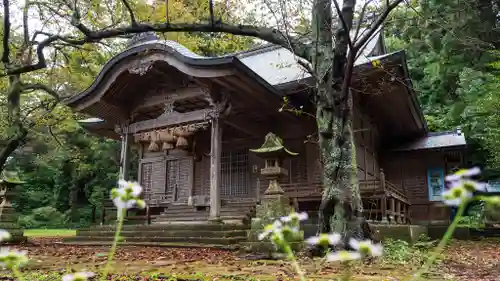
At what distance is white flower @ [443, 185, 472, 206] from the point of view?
3.39 feet

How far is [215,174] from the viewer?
10.4 meters

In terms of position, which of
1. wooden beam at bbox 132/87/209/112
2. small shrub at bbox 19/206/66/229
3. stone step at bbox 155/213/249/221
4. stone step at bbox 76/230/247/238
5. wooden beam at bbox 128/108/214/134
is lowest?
small shrub at bbox 19/206/66/229

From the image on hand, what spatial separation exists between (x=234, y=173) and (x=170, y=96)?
3446 millimetres

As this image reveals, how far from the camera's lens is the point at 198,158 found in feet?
46.7

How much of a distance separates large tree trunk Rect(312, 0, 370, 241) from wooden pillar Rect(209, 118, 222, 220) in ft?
13.4

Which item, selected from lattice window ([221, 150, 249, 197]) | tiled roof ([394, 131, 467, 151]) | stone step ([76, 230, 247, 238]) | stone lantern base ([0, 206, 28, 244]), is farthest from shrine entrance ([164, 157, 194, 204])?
tiled roof ([394, 131, 467, 151])

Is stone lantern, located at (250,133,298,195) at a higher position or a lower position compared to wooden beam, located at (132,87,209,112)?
lower

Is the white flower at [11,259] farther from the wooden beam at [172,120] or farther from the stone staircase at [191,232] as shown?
the wooden beam at [172,120]

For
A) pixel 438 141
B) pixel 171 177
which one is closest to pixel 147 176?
pixel 171 177

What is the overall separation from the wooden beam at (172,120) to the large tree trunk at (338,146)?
4.58m

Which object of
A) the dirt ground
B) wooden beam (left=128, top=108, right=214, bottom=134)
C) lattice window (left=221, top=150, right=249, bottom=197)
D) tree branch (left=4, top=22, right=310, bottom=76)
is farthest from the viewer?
lattice window (left=221, top=150, right=249, bottom=197)

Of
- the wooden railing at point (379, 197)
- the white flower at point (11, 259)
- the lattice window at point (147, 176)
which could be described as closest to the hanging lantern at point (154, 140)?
the lattice window at point (147, 176)

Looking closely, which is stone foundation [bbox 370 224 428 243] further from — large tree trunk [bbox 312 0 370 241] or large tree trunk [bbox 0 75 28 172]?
large tree trunk [bbox 0 75 28 172]

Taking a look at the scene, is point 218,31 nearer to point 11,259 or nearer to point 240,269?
point 240,269
